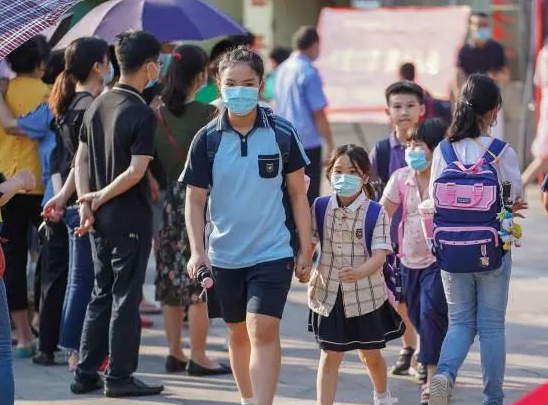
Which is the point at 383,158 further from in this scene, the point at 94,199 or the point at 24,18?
the point at 24,18

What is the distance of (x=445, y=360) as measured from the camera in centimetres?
617

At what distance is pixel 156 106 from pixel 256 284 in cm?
218

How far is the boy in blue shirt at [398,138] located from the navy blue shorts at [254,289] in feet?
4.88

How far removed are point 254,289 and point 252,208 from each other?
36 centimetres

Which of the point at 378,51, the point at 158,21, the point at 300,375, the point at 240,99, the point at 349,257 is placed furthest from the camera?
the point at 378,51

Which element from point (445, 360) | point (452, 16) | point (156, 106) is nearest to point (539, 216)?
point (452, 16)

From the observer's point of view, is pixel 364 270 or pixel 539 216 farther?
pixel 539 216

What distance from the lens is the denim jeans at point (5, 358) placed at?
5438mm

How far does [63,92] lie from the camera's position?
24.3 ft

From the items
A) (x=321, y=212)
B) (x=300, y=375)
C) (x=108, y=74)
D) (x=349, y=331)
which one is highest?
(x=108, y=74)

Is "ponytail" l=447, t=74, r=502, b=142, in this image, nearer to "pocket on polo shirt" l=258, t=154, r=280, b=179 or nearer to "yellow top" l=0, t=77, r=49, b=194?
"pocket on polo shirt" l=258, t=154, r=280, b=179

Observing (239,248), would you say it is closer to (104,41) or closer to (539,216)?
(104,41)

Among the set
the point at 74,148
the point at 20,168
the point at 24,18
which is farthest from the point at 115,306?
the point at 24,18

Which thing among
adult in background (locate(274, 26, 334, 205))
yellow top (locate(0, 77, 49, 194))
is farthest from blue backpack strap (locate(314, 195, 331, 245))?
adult in background (locate(274, 26, 334, 205))
